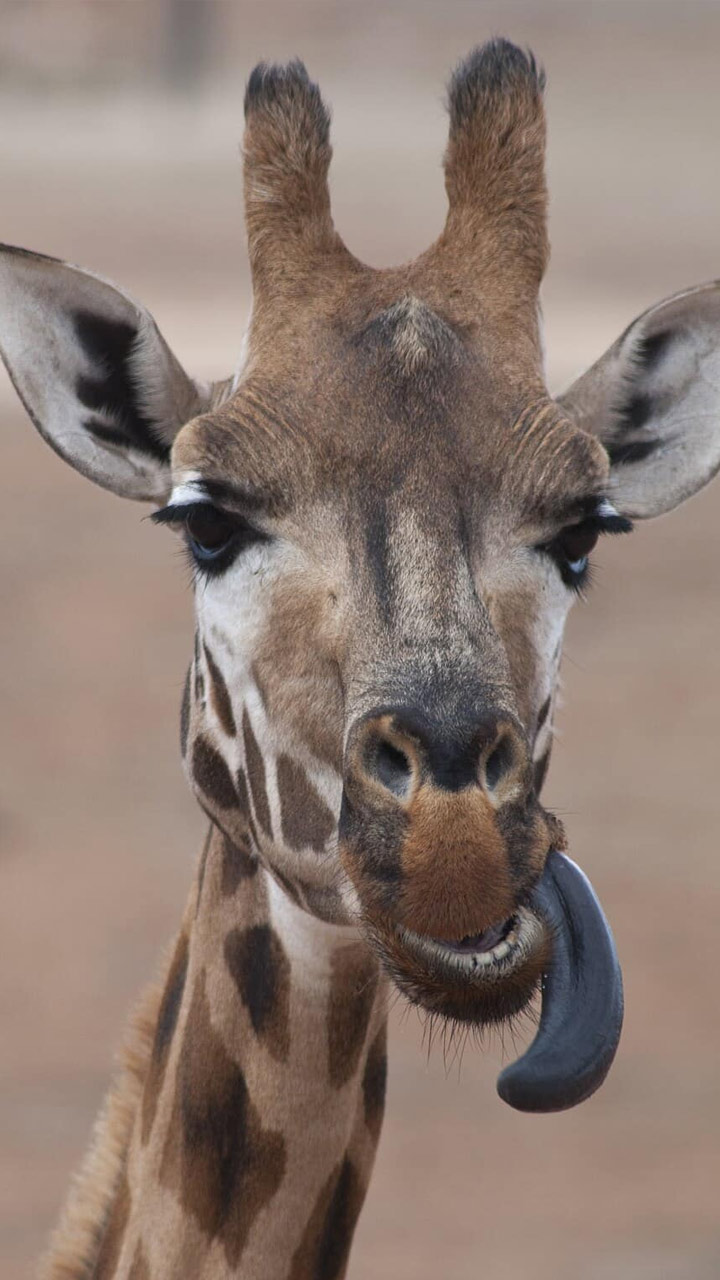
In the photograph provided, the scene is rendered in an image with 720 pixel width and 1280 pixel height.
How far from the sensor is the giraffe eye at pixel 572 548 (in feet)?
18.1

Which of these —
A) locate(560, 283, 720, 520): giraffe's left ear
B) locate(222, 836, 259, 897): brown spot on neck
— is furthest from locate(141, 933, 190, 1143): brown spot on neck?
locate(560, 283, 720, 520): giraffe's left ear

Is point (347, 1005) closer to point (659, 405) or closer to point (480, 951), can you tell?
point (480, 951)

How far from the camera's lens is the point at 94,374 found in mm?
6137

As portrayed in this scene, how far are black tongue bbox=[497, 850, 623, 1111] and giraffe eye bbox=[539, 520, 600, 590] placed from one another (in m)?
0.98

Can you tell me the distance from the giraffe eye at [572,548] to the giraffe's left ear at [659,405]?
0.78m

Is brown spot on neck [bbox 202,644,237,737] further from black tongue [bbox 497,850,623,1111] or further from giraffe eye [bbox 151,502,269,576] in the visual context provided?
black tongue [bbox 497,850,623,1111]

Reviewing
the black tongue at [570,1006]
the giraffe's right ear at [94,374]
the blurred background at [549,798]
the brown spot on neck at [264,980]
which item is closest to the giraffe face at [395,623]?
the black tongue at [570,1006]

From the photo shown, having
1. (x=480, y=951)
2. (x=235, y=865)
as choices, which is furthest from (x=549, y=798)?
(x=480, y=951)

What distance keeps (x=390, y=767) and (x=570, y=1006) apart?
805mm

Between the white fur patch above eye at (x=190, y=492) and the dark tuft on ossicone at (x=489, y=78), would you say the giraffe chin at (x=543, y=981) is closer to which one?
the white fur patch above eye at (x=190, y=492)

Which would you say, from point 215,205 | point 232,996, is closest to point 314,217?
point 232,996

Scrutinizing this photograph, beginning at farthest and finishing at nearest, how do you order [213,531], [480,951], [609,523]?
[609,523], [213,531], [480,951]

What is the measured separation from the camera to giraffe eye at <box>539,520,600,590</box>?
218 inches

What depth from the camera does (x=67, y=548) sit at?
2447 centimetres
